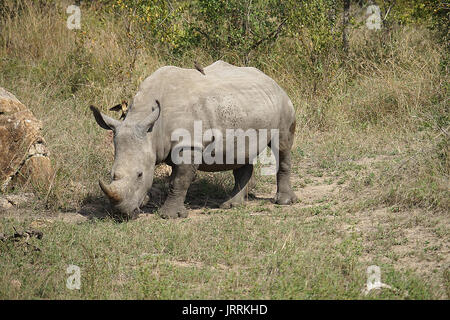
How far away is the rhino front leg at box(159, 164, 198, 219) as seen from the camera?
738 centimetres

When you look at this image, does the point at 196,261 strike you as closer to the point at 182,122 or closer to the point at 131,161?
the point at 131,161

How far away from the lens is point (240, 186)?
807 centimetres

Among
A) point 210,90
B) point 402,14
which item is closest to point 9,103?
point 210,90

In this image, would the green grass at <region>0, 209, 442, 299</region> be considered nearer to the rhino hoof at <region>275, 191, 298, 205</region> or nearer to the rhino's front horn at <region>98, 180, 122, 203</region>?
the rhino's front horn at <region>98, 180, 122, 203</region>

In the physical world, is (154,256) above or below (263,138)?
below

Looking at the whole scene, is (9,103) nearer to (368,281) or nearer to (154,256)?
(154,256)

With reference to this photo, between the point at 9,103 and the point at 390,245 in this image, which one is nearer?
the point at 390,245

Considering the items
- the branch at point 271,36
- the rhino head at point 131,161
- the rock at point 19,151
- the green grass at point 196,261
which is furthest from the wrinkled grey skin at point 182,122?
the branch at point 271,36

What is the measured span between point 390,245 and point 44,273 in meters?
3.26

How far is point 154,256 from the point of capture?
19.7 feet

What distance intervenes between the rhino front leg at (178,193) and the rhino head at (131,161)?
35 centimetres

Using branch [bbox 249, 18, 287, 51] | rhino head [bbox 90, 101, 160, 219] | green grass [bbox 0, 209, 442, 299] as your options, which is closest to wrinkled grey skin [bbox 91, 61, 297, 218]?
rhino head [bbox 90, 101, 160, 219]

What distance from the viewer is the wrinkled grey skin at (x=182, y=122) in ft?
22.9

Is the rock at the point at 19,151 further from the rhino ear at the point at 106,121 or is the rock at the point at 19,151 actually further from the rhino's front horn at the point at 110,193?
the rhino's front horn at the point at 110,193
